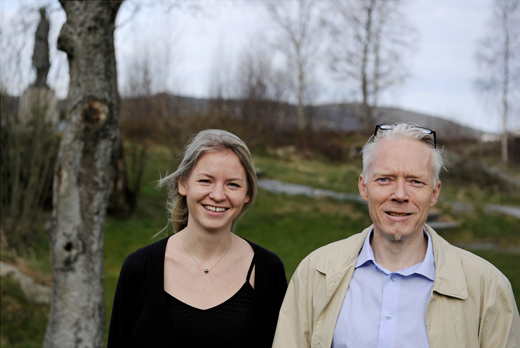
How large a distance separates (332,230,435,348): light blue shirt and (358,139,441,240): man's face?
0.50 ft

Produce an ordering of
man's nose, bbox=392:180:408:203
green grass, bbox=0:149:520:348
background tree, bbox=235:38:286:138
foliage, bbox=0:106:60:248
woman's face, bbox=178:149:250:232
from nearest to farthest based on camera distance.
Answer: man's nose, bbox=392:180:408:203, woman's face, bbox=178:149:250:232, green grass, bbox=0:149:520:348, foliage, bbox=0:106:60:248, background tree, bbox=235:38:286:138

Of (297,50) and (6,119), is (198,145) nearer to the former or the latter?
(6,119)

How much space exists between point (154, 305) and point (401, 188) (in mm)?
1178

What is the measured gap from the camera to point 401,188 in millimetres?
2168

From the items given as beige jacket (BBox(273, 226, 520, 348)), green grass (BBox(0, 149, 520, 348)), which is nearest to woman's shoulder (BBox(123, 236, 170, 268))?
beige jacket (BBox(273, 226, 520, 348))

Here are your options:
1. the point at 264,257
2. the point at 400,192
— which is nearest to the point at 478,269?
the point at 400,192

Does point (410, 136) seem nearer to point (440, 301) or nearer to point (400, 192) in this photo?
point (400, 192)

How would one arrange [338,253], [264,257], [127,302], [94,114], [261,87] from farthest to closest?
[261,87] < [94,114] < [264,257] < [127,302] < [338,253]

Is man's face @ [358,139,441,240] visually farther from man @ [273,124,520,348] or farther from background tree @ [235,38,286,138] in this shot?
background tree @ [235,38,286,138]

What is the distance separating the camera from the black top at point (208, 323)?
2.38 meters

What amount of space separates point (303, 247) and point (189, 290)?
25.8ft

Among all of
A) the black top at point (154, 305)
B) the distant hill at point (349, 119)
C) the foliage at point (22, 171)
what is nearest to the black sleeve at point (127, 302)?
the black top at point (154, 305)

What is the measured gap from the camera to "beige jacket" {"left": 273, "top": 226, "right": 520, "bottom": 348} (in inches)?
78.0

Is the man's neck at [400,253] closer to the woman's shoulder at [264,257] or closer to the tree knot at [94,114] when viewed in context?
the woman's shoulder at [264,257]
